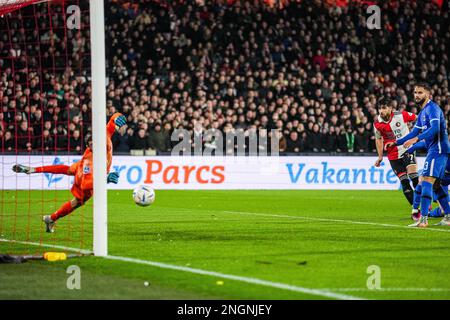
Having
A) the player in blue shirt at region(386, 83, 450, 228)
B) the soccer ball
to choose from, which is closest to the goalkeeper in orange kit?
the soccer ball

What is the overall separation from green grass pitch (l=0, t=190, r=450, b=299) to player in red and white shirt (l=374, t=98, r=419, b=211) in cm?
81

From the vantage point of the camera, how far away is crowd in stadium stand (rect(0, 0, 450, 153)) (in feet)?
83.8

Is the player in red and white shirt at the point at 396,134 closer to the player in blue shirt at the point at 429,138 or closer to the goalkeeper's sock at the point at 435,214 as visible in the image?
the goalkeeper's sock at the point at 435,214

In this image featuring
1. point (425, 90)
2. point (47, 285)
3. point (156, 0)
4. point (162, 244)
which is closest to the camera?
point (47, 285)

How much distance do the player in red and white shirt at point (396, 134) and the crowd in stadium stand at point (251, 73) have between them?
9.58 meters

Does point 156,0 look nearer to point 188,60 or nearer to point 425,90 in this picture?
point 188,60

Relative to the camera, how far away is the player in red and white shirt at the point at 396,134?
53.1 ft

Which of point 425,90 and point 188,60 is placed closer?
point 425,90

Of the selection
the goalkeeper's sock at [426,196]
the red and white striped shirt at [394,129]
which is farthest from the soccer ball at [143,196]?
the red and white striped shirt at [394,129]

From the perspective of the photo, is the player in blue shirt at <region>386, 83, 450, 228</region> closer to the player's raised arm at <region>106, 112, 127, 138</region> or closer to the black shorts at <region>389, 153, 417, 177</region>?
the black shorts at <region>389, 153, 417, 177</region>

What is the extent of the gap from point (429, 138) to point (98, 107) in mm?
5745

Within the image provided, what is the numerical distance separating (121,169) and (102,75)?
15571 millimetres
